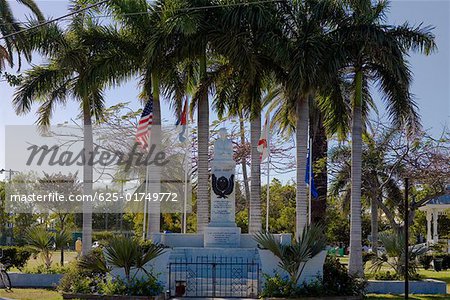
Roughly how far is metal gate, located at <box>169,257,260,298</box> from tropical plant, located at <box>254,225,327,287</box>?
126cm

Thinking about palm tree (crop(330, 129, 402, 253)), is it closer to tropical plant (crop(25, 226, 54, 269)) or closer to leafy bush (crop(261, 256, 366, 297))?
leafy bush (crop(261, 256, 366, 297))

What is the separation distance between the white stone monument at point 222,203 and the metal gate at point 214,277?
4.43ft

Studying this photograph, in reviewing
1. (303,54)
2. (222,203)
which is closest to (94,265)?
(222,203)

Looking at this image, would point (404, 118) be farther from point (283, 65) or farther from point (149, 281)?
point (149, 281)

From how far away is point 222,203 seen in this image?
2105 centimetres

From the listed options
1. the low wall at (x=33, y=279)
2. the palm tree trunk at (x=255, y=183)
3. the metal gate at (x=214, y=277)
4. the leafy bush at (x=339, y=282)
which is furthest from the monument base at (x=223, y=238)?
the low wall at (x=33, y=279)

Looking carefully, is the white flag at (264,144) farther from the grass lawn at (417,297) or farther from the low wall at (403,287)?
the grass lawn at (417,297)

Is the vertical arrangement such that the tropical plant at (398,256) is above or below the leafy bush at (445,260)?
above

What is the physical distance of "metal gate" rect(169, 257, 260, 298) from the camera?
56.9 feet

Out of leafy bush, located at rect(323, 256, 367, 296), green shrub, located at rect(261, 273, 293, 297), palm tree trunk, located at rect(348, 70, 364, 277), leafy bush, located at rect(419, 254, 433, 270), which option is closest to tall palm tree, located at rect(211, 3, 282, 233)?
palm tree trunk, located at rect(348, 70, 364, 277)

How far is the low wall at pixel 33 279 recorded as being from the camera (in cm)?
2162

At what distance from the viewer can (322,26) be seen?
73.1 feet

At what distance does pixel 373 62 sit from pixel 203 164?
23.9 ft

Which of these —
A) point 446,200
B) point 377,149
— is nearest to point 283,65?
point 377,149
